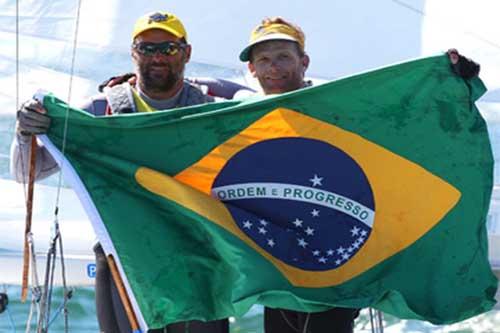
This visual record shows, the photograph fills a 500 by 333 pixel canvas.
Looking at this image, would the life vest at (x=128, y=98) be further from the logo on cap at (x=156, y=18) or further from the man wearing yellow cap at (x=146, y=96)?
the logo on cap at (x=156, y=18)

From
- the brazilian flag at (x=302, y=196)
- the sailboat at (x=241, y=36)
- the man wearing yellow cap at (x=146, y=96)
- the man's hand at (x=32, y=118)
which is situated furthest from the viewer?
the sailboat at (x=241, y=36)

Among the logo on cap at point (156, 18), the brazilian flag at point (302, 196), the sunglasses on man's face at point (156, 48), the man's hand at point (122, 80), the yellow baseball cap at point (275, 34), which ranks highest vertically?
the logo on cap at point (156, 18)

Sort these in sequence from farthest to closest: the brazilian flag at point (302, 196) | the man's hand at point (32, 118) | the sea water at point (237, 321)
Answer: the sea water at point (237, 321) < the brazilian flag at point (302, 196) < the man's hand at point (32, 118)

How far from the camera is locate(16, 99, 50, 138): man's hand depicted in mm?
3342

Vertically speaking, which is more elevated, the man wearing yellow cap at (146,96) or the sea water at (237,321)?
the man wearing yellow cap at (146,96)

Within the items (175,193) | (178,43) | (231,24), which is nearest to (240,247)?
(175,193)

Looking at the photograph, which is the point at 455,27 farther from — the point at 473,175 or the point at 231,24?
the point at 473,175

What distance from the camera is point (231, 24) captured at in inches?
189

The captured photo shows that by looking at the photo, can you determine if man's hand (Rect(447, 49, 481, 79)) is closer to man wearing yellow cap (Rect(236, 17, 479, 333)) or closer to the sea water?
man wearing yellow cap (Rect(236, 17, 479, 333))

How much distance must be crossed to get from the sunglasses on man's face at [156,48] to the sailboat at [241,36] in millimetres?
1239

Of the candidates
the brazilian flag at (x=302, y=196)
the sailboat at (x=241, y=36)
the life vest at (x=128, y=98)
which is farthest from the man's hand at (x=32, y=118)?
the sailboat at (x=241, y=36)

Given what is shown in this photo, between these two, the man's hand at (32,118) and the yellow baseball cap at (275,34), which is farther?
the yellow baseball cap at (275,34)

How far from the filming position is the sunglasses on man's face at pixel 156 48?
3555 mm

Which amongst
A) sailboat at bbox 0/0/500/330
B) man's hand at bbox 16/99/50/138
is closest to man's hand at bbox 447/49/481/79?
man's hand at bbox 16/99/50/138
